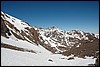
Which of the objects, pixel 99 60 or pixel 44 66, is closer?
pixel 99 60

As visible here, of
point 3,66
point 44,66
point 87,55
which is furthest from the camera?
point 87,55

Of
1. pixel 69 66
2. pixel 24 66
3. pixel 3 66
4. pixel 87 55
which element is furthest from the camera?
pixel 87 55

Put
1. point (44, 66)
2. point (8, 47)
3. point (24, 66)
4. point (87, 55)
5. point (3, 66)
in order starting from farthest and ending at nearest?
1. point (87, 55)
2. point (8, 47)
3. point (44, 66)
4. point (24, 66)
5. point (3, 66)

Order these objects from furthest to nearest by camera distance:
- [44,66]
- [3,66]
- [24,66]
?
1. [44,66]
2. [24,66]
3. [3,66]

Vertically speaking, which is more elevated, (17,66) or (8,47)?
(8,47)

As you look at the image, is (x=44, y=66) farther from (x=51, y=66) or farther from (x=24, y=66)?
(x=24, y=66)

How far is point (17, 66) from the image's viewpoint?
3067cm

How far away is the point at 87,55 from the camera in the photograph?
168 ft

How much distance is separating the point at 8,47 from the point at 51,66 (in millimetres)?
15118

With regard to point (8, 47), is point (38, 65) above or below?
below

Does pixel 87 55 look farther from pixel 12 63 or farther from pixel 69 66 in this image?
pixel 12 63

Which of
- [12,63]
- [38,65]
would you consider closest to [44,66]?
[38,65]

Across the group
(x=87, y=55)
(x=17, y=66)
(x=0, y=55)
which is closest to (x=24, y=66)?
(x=17, y=66)

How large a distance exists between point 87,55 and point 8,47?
21.6 m
